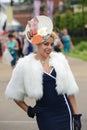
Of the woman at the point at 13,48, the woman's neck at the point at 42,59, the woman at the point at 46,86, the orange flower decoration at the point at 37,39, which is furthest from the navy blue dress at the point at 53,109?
the woman at the point at 13,48

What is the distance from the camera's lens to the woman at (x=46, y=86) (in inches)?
195

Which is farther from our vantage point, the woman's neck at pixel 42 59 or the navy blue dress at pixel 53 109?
the woman's neck at pixel 42 59

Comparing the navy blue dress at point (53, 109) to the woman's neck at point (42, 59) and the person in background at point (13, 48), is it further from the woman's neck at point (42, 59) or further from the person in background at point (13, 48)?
the person in background at point (13, 48)

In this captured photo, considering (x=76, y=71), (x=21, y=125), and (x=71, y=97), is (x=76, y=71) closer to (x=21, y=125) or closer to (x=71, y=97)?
(x=21, y=125)

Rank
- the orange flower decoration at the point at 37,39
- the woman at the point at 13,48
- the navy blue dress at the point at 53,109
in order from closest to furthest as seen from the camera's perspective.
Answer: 1. the navy blue dress at the point at 53,109
2. the orange flower decoration at the point at 37,39
3. the woman at the point at 13,48

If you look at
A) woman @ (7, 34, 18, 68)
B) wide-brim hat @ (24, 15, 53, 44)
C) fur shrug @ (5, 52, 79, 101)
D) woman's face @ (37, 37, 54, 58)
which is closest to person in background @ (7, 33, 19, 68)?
woman @ (7, 34, 18, 68)

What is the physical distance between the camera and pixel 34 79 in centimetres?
504

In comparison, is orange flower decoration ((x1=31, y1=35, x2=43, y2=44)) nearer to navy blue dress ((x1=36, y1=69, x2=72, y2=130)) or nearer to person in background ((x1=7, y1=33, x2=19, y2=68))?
navy blue dress ((x1=36, y1=69, x2=72, y2=130))

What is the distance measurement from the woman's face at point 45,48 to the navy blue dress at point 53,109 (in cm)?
19

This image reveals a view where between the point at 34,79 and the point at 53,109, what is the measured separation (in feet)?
1.12

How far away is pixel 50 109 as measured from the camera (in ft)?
16.3

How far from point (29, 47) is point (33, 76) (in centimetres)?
1187

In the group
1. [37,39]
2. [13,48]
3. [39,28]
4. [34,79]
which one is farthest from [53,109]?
[13,48]

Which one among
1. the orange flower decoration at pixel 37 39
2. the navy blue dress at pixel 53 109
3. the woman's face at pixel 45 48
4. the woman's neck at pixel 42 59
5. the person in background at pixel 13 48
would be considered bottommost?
the person in background at pixel 13 48
